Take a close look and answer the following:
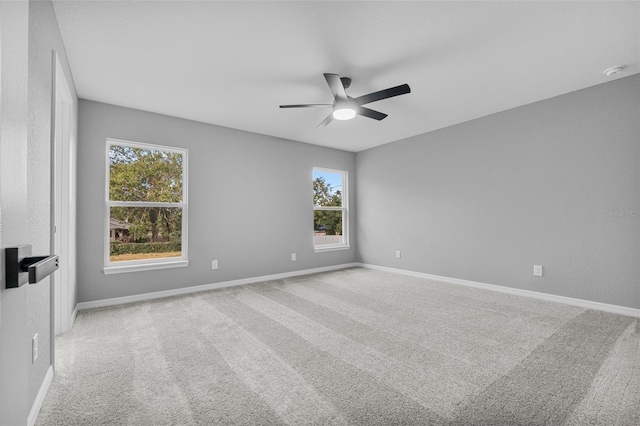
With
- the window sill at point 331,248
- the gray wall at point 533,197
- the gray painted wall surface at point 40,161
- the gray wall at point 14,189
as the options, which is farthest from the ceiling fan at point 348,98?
the window sill at point 331,248

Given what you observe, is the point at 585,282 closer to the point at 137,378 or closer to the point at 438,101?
the point at 438,101

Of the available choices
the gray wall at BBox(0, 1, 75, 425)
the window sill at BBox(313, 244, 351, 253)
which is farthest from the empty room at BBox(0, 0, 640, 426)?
the window sill at BBox(313, 244, 351, 253)

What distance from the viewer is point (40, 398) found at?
1.63 m

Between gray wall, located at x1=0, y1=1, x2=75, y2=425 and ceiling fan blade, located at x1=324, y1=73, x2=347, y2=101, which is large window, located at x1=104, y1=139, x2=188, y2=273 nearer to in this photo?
ceiling fan blade, located at x1=324, y1=73, x2=347, y2=101

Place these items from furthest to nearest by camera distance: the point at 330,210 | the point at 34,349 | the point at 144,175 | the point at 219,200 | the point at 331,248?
1. the point at 330,210
2. the point at 331,248
3. the point at 219,200
4. the point at 144,175
5. the point at 34,349

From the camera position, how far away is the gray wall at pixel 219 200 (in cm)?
344

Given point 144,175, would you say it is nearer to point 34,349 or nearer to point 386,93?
point 34,349

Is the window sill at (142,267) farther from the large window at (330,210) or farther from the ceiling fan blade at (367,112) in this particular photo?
the ceiling fan blade at (367,112)

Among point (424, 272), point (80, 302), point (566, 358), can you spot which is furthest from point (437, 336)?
point (80, 302)

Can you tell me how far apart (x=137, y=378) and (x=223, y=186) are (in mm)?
2938

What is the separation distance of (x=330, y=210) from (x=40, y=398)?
4.78m

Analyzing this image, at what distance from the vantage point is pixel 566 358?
2.13 metres

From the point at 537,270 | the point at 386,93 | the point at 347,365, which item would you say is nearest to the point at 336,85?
the point at 386,93

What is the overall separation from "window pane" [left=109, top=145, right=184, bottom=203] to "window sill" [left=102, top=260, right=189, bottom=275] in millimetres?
843
